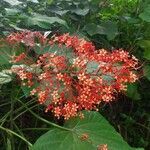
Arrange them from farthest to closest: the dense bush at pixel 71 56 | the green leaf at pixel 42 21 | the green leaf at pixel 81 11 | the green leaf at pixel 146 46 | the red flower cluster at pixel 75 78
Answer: the green leaf at pixel 146 46
the green leaf at pixel 81 11
the green leaf at pixel 42 21
the dense bush at pixel 71 56
the red flower cluster at pixel 75 78

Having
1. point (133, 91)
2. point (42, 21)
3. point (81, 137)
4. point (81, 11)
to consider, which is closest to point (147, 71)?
point (133, 91)

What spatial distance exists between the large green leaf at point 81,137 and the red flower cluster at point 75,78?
16 centimetres

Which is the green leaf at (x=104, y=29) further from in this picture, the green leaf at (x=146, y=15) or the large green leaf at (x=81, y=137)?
the large green leaf at (x=81, y=137)

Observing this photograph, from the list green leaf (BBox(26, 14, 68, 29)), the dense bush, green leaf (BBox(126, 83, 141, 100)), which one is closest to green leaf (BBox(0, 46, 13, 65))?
the dense bush

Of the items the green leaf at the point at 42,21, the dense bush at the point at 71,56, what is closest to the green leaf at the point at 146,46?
the dense bush at the point at 71,56

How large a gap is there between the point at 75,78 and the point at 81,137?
0.92 feet

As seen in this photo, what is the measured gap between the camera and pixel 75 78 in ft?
5.71

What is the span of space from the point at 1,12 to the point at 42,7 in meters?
0.33

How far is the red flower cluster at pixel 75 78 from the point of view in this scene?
1.69 m

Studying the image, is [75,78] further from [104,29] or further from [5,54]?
[104,29]

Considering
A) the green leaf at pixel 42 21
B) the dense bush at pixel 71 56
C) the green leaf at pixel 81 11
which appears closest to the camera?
the dense bush at pixel 71 56

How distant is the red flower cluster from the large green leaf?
0.16 metres

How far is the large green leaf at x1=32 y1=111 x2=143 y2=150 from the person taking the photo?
1.87 meters

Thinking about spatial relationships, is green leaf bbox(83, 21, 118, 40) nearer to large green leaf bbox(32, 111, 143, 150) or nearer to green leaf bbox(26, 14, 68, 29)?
green leaf bbox(26, 14, 68, 29)
